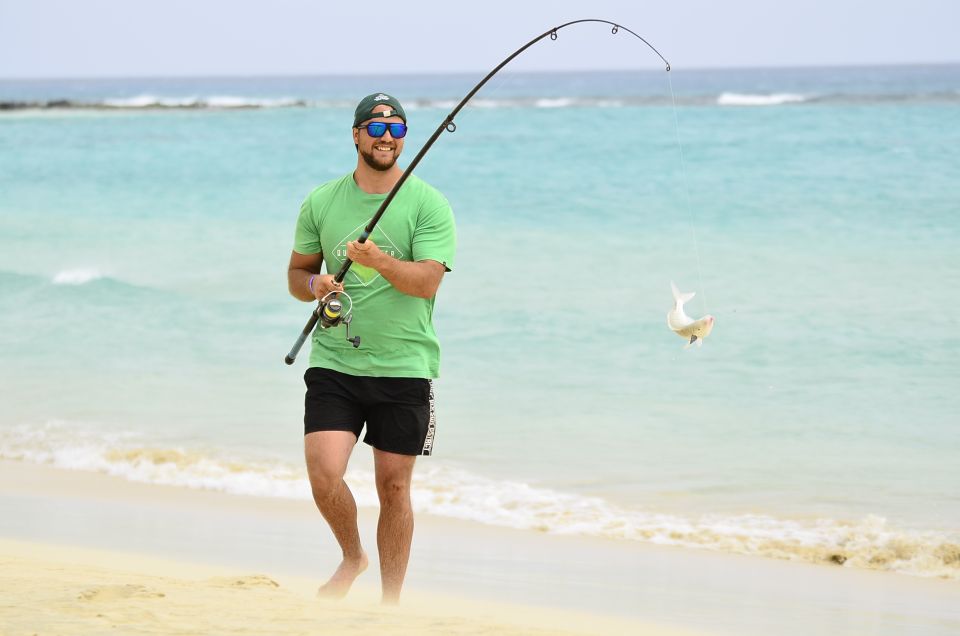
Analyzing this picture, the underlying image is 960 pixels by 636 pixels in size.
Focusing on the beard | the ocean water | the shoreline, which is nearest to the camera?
the beard

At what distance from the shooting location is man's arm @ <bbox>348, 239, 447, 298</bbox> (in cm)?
320

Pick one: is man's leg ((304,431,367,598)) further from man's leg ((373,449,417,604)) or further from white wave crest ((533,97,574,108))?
white wave crest ((533,97,574,108))

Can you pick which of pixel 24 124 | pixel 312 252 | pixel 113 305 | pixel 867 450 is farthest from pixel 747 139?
pixel 24 124

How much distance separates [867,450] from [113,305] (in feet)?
22.2

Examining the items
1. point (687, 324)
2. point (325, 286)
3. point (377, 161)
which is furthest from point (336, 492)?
point (687, 324)

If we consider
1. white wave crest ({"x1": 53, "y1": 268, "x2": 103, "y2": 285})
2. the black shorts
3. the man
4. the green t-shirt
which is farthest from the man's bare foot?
white wave crest ({"x1": 53, "y1": 268, "x2": 103, "y2": 285})

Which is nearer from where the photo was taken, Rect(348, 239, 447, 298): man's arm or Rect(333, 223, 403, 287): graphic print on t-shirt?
Rect(348, 239, 447, 298): man's arm

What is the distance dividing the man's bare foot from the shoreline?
0.17m

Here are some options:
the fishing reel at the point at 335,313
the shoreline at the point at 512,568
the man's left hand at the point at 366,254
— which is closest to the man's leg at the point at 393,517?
the shoreline at the point at 512,568

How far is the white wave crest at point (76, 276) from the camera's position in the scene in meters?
11.9

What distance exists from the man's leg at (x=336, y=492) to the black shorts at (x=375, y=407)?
0.11 feet

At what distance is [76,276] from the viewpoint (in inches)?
477

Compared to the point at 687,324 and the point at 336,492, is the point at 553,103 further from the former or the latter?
the point at 336,492

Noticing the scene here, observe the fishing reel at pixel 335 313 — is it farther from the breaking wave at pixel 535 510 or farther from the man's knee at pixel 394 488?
the breaking wave at pixel 535 510
